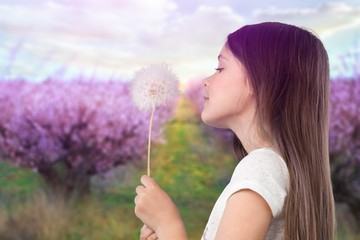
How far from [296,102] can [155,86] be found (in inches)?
9.5

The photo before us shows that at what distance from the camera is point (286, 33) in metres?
0.90

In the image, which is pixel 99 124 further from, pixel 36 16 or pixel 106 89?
pixel 36 16

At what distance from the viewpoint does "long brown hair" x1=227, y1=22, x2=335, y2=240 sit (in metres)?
0.85

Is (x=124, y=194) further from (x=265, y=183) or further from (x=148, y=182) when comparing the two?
(x=265, y=183)

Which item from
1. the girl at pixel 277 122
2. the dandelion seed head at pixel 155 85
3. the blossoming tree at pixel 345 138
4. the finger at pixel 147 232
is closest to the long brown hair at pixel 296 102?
the girl at pixel 277 122

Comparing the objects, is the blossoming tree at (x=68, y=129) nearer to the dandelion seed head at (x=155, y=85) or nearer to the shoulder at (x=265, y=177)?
the dandelion seed head at (x=155, y=85)

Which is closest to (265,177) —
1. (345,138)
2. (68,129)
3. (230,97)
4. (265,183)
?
(265,183)

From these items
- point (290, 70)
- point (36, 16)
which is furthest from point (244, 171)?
point (36, 16)

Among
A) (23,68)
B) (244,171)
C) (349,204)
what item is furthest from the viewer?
(349,204)

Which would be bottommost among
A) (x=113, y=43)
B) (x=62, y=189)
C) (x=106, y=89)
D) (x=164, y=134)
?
(x=62, y=189)

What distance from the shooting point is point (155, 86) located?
0.97 m

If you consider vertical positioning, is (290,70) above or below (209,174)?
above

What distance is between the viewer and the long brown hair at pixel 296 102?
2.80 feet

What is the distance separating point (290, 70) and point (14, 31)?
203 centimetres
